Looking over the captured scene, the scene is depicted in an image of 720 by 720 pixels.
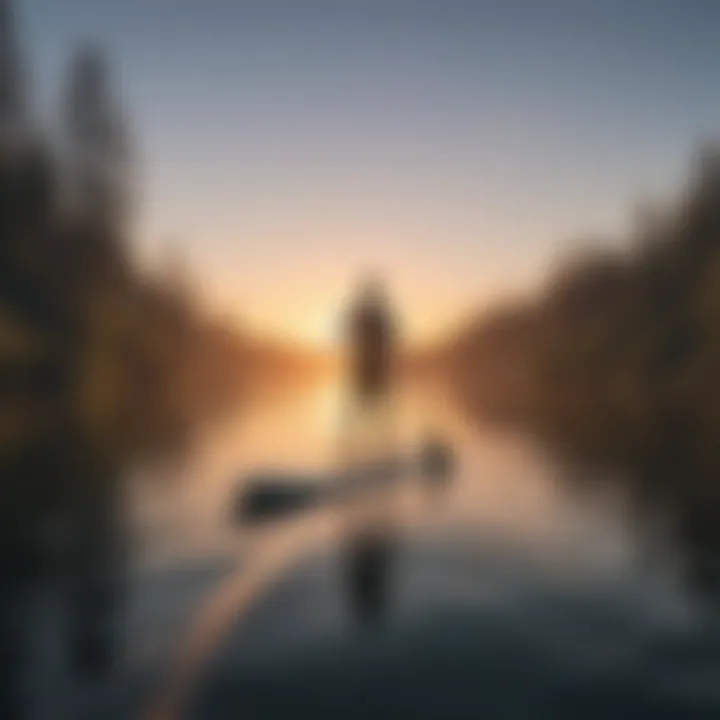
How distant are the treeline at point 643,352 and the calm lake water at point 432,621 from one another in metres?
14.1

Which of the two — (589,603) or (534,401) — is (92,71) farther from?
(589,603)

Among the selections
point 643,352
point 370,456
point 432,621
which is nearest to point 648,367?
point 643,352

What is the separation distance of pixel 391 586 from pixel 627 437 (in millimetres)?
34541

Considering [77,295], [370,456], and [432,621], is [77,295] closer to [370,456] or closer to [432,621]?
[370,456]

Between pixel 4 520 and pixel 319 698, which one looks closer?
pixel 319 698

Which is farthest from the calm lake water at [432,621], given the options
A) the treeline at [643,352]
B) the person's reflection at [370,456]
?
the treeline at [643,352]

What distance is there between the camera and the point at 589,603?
1552cm

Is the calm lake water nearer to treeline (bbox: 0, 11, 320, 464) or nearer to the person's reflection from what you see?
the person's reflection

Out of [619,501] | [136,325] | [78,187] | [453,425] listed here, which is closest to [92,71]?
[78,187]

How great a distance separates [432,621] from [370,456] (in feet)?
71.2

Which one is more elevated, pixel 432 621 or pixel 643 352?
pixel 643 352

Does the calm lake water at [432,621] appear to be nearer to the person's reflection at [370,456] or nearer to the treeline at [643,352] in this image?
the person's reflection at [370,456]

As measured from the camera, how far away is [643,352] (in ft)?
212

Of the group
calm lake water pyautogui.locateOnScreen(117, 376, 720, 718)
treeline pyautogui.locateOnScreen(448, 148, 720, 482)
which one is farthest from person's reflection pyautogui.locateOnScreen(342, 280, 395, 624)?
treeline pyautogui.locateOnScreen(448, 148, 720, 482)
